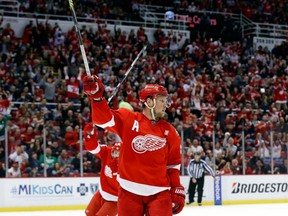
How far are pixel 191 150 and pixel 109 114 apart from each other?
980 cm

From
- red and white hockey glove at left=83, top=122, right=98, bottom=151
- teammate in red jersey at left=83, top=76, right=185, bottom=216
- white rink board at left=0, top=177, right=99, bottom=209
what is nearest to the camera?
teammate in red jersey at left=83, top=76, right=185, bottom=216

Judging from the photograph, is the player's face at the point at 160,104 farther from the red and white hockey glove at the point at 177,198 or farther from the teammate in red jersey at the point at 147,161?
the red and white hockey glove at the point at 177,198

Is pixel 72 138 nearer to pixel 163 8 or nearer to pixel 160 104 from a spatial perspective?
pixel 160 104

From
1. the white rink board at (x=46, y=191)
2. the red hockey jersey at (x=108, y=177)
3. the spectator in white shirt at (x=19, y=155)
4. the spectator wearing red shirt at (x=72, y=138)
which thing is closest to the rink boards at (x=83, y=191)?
the white rink board at (x=46, y=191)

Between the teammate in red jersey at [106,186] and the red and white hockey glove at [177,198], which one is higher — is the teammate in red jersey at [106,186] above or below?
below

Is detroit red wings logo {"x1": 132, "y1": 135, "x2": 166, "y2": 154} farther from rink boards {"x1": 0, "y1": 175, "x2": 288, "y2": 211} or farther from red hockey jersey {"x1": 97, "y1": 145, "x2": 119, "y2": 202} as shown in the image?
rink boards {"x1": 0, "y1": 175, "x2": 288, "y2": 211}

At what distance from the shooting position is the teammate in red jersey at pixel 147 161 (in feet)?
16.1

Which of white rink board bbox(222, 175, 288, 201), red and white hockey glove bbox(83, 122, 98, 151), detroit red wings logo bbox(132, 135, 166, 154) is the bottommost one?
white rink board bbox(222, 175, 288, 201)

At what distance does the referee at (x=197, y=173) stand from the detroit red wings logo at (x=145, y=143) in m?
9.27

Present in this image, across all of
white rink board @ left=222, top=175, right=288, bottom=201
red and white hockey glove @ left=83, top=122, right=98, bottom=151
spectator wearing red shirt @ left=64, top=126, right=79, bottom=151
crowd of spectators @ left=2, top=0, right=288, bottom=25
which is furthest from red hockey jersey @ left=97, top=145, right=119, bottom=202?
crowd of spectators @ left=2, top=0, right=288, bottom=25

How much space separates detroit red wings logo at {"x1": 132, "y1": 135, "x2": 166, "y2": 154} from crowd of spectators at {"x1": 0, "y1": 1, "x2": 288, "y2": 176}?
795 centimetres

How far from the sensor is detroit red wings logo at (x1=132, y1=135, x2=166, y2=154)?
490 cm

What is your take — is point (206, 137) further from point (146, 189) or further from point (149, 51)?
point (146, 189)

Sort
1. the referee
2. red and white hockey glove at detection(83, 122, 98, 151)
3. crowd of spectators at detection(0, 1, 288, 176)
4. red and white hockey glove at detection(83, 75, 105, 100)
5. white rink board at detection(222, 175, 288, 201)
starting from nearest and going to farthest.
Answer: red and white hockey glove at detection(83, 75, 105, 100)
red and white hockey glove at detection(83, 122, 98, 151)
crowd of spectators at detection(0, 1, 288, 176)
the referee
white rink board at detection(222, 175, 288, 201)
